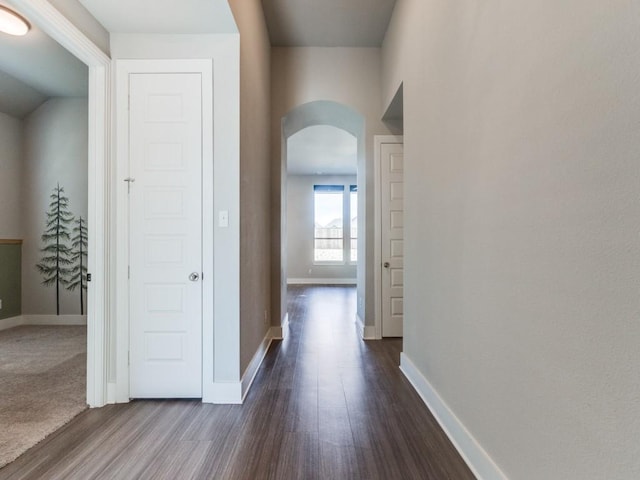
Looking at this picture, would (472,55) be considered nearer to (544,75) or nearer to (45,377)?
(544,75)

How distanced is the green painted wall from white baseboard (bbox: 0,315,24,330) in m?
0.04

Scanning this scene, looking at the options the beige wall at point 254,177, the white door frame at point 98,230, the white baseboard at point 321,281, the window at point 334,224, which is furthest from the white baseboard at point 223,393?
the window at point 334,224

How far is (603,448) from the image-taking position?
942mm

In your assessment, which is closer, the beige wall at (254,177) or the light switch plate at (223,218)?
the light switch plate at (223,218)

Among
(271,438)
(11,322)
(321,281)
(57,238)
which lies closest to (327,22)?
(271,438)

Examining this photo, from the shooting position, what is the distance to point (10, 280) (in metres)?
4.33

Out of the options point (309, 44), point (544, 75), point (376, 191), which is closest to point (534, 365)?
point (544, 75)

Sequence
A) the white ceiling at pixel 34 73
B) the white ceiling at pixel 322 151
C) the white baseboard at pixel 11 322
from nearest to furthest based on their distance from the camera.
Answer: the white ceiling at pixel 34 73 → the white baseboard at pixel 11 322 → the white ceiling at pixel 322 151

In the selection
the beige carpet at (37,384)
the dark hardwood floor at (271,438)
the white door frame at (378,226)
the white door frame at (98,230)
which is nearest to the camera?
the dark hardwood floor at (271,438)

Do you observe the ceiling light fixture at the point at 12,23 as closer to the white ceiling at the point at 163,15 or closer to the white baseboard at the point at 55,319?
the white ceiling at the point at 163,15

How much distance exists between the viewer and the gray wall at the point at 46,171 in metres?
4.43

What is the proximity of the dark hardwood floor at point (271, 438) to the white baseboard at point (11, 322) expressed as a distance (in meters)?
3.22

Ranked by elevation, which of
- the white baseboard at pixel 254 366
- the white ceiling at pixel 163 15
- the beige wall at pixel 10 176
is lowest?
the white baseboard at pixel 254 366

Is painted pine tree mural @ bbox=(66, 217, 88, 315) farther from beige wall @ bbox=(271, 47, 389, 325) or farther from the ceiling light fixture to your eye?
beige wall @ bbox=(271, 47, 389, 325)
